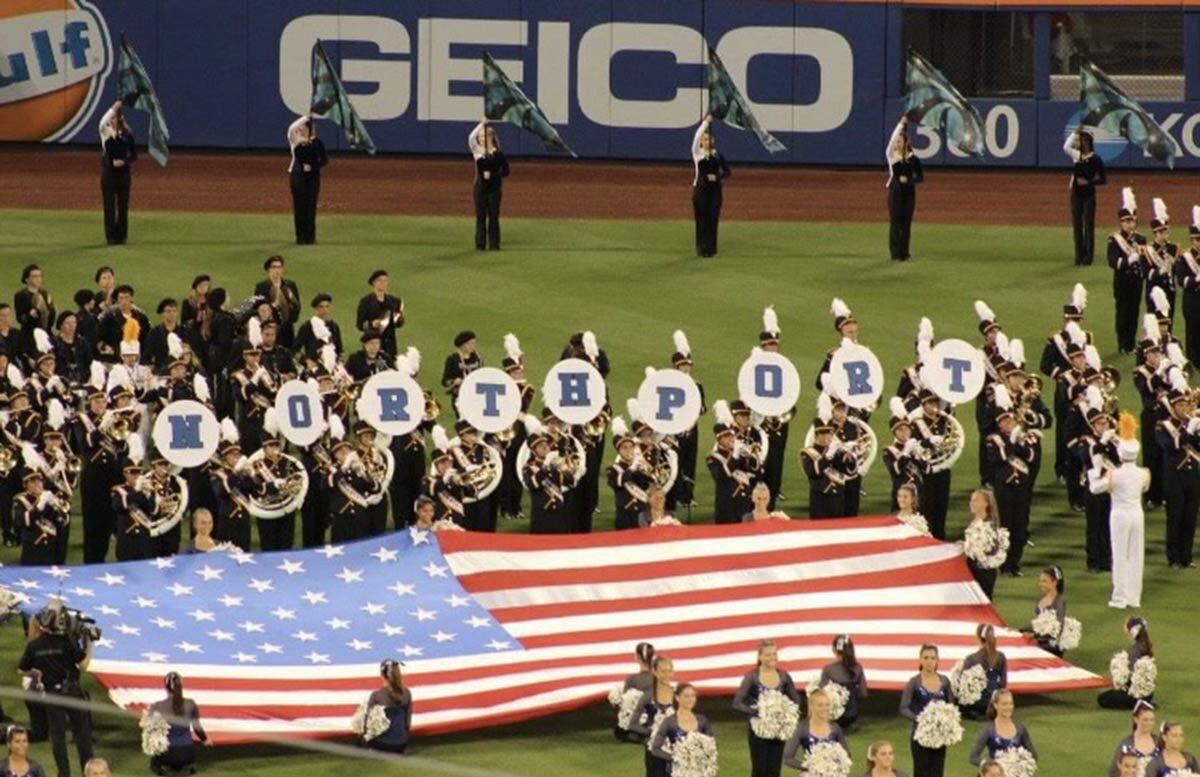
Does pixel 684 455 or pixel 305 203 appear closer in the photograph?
pixel 684 455

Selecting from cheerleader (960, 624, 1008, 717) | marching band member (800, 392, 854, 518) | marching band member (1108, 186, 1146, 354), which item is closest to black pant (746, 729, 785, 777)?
cheerleader (960, 624, 1008, 717)

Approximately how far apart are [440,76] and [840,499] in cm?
1676

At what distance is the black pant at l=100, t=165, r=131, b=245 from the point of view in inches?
1430

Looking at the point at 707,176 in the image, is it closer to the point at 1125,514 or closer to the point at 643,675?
the point at 1125,514

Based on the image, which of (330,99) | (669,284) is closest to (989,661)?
(669,284)

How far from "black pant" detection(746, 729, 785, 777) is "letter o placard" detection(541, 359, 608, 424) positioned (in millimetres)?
5409

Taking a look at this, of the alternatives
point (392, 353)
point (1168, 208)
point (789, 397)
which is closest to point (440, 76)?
point (1168, 208)

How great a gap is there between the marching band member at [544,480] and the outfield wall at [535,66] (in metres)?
16.7

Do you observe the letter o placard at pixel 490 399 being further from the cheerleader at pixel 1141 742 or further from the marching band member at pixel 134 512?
the cheerleader at pixel 1141 742

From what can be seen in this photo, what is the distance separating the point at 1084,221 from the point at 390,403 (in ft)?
44.2

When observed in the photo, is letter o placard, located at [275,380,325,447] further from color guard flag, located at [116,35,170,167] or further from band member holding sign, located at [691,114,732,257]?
color guard flag, located at [116,35,170,167]

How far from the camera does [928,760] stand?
21.3 meters

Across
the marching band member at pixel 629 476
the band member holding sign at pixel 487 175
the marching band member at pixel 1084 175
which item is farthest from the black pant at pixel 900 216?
the marching band member at pixel 629 476

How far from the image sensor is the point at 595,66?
1678 inches
